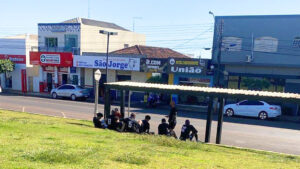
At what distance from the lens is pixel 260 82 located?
75.9ft

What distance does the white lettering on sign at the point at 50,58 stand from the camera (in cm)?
3111

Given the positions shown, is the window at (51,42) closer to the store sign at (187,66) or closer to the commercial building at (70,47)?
the commercial building at (70,47)

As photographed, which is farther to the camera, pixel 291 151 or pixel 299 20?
pixel 299 20

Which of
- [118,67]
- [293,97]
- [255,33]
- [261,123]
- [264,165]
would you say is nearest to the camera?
[264,165]

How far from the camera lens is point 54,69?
32375 millimetres

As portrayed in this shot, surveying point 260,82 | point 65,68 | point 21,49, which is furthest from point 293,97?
point 21,49

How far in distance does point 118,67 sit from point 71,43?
9511 mm

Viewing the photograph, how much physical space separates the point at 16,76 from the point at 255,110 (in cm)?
2894

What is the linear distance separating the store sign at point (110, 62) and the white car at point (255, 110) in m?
10.3

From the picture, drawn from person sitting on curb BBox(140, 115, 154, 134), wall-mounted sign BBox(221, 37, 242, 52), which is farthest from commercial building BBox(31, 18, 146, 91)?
person sitting on curb BBox(140, 115, 154, 134)

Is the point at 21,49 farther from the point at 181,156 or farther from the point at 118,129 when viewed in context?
the point at 181,156

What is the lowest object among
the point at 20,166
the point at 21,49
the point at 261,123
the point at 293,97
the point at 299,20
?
the point at 261,123

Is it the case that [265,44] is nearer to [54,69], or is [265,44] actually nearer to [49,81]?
[54,69]

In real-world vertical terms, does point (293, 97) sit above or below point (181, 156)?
above
